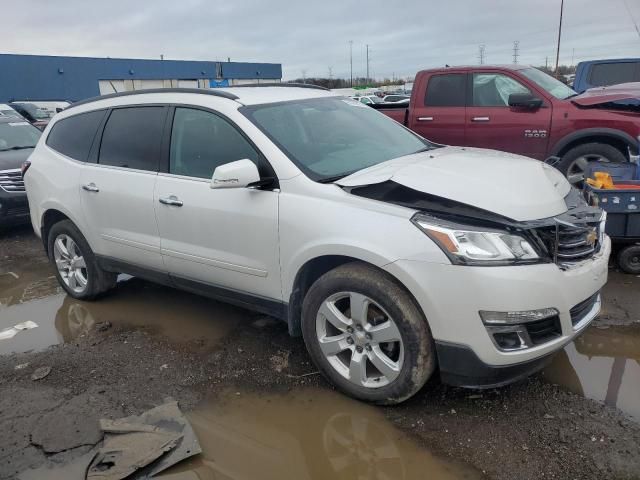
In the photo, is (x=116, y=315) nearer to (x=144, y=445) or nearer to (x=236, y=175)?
(x=144, y=445)

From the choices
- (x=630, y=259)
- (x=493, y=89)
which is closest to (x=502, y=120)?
(x=493, y=89)

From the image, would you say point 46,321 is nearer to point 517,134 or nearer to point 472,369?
point 472,369

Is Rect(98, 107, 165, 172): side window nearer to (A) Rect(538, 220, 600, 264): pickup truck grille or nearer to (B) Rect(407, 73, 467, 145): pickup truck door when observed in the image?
(A) Rect(538, 220, 600, 264): pickup truck grille

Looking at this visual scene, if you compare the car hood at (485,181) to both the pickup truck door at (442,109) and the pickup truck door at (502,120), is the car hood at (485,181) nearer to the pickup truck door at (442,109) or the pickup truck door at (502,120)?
the pickup truck door at (502,120)

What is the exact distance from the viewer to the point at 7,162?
8344 mm

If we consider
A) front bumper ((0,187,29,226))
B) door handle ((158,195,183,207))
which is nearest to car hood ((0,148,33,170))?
front bumper ((0,187,29,226))

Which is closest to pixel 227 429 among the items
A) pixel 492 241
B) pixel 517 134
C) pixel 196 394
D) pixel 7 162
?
pixel 196 394

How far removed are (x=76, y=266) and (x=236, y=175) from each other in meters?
2.66

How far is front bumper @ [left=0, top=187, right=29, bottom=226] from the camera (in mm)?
7926

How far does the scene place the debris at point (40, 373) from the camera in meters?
3.74

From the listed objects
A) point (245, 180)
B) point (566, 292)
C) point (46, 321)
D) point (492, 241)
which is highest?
point (245, 180)

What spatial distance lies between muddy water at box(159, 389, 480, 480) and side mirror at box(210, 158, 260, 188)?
1.34 metres

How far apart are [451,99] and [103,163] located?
16.1 ft

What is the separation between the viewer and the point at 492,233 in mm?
2730
